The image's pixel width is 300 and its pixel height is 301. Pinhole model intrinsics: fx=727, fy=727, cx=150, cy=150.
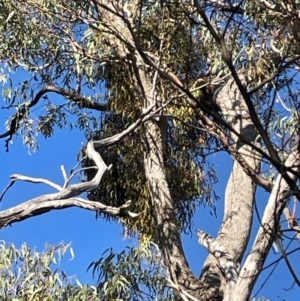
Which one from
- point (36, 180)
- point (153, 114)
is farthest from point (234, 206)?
point (36, 180)

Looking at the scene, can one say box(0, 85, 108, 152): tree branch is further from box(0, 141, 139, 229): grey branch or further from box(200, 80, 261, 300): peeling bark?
box(0, 141, 139, 229): grey branch

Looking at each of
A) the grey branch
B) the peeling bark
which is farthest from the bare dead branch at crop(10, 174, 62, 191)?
the peeling bark

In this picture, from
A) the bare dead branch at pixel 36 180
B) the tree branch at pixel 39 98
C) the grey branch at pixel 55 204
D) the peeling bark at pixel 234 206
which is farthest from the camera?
the tree branch at pixel 39 98

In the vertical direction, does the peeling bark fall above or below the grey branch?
above

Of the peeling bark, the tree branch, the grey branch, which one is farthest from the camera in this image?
the tree branch

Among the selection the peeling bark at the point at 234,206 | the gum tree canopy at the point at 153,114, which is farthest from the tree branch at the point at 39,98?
the peeling bark at the point at 234,206

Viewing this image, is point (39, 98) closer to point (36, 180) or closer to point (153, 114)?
point (153, 114)

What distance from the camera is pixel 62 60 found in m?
4.72

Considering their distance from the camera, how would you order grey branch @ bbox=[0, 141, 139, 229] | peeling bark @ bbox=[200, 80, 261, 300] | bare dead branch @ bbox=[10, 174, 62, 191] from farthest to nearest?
1. peeling bark @ bbox=[200, 80, 261, 300]
2. bare dead branch @ bbox=[10, 174, 62, 191]
3. grey branch @ bbox=[0, 141, 139, 229]

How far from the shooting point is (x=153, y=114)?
12.4 feet

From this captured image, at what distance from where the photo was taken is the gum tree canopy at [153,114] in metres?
3.19

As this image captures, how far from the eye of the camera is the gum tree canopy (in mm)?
3186

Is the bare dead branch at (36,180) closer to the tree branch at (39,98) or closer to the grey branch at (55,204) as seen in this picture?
the grey branch at (55,204)

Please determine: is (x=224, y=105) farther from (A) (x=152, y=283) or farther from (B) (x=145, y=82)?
(A) (x=152, y=283)
